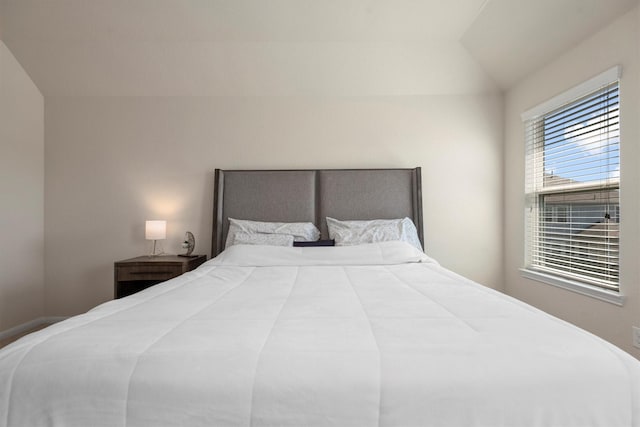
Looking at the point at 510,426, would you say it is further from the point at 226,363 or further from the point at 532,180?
the point at 532,180

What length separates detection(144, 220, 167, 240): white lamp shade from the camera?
2.97 m

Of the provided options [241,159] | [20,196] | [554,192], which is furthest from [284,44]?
[20,196]

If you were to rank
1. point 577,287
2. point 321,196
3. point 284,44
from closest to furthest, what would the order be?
point 577,287
point 284,44
point 321,196

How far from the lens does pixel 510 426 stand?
0.77 meters

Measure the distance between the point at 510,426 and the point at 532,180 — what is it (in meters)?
2.67

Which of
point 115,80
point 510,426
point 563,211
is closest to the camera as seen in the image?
point 510,426

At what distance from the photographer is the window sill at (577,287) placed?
2.05 metres

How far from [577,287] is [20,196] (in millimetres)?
4543

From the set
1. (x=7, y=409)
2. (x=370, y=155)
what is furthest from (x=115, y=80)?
(x=7, y=409)

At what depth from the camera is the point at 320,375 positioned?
2.66ft

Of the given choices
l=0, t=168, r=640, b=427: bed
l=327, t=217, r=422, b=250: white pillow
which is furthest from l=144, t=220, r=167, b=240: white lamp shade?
l=0, t=168, r=640, b=427: bed

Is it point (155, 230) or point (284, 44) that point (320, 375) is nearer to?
point (155, 230)

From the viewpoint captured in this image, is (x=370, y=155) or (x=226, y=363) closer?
(x=226, y=363)

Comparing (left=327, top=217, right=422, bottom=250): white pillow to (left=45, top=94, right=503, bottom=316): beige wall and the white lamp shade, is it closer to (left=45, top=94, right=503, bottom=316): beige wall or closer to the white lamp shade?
(left=45, top=94, right=503, bottom=316): beige wall
